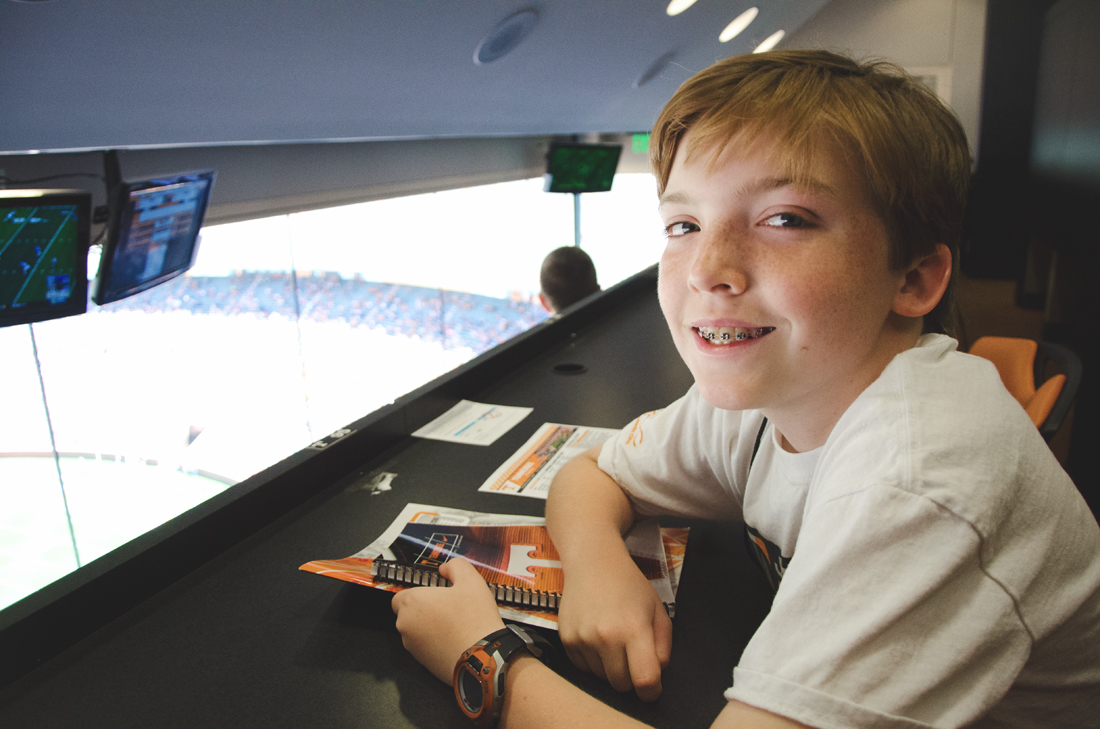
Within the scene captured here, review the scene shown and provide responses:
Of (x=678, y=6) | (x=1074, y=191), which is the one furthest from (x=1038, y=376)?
(x=1074, y=191)

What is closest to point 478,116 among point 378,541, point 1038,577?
point 378,541

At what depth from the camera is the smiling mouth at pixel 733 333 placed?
0.72m

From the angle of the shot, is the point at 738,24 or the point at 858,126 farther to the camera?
the point at 738,24

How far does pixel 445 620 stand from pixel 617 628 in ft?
0.63

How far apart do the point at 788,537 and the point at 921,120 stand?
1.62 feet

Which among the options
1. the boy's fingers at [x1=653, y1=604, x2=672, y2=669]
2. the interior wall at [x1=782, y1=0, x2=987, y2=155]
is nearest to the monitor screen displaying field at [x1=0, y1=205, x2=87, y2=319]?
the boy's fingers at [x1=653, y1=604, x2=672, y2=669]

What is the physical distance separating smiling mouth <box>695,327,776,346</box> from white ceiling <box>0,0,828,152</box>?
6.05 feet

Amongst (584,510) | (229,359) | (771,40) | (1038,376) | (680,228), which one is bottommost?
(229,359)

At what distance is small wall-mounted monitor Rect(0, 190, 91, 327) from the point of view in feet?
7.89

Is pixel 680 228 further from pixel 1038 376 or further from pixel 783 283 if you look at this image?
pixel 1038 376

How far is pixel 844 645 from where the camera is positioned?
0.54 m

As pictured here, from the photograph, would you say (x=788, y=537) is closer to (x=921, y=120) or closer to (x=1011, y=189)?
(x=921, y=120)

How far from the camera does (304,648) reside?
833 mm

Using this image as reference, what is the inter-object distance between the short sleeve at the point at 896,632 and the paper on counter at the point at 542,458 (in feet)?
2.21
